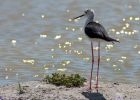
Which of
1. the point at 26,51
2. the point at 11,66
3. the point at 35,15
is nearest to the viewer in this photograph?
the point at 11,66

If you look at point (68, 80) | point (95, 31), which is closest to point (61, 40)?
point (95, 31)

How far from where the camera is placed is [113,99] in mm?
11086

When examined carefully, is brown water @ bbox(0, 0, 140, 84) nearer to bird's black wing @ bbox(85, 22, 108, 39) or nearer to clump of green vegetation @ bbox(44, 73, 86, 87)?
bird's black wing @ bbox(85, 22, 108, 39)

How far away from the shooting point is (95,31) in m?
12.1

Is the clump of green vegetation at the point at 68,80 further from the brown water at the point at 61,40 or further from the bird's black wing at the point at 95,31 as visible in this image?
the brown water at the point at 61,40

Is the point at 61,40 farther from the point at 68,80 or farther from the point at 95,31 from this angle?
the point at 68,80

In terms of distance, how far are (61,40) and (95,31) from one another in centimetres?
526

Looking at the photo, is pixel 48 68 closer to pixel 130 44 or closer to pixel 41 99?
pixel 130 44

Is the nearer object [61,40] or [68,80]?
[68,80]

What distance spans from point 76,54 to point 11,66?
1778 mm

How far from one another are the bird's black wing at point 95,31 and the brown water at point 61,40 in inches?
91.8

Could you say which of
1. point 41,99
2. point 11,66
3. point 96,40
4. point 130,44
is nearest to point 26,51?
point 11,66

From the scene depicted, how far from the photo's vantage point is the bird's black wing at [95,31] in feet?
39.3

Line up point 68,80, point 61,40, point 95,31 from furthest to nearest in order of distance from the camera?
point 61,40 → point 95,31 → point 68,80
